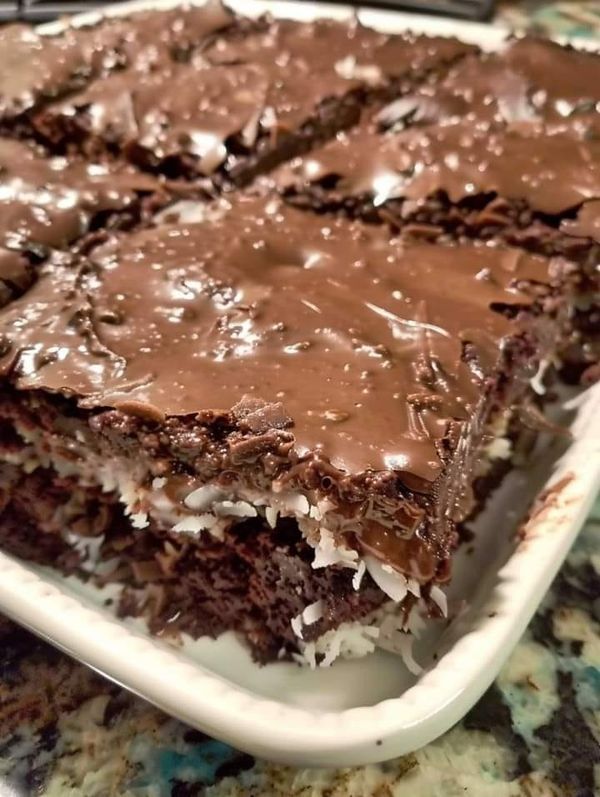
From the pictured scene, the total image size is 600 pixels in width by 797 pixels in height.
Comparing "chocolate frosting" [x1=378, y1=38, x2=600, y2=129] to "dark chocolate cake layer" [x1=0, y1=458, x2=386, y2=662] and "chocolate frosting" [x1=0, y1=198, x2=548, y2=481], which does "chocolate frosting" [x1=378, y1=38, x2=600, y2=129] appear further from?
"dark chocolate cake layer" [x1=0, y1=458, x2=386, y2=662]

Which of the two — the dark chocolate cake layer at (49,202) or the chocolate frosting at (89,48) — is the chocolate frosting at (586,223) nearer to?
the dark chocolate cake layer at (49,202)

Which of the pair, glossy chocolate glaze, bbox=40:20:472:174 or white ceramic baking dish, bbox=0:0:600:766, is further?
glossy chocolate glaze, bbox=40:20:472:174

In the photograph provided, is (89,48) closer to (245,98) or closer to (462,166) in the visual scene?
(245,98)

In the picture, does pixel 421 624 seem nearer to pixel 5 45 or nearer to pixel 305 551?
pixel 305 551

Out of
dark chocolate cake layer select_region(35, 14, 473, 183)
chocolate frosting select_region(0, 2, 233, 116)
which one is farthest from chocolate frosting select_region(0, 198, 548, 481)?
chocolate frosting select_region(0, 2, 233, 116)

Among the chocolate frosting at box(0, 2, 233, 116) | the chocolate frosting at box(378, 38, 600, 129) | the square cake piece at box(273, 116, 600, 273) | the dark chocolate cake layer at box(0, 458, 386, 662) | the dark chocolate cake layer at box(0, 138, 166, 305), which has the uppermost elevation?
the chocolate frosting at box(378, 38, 600, 129)

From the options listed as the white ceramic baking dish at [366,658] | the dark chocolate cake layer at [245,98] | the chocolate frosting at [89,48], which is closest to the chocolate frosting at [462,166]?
the dark chocolate cake layer at [245,98]

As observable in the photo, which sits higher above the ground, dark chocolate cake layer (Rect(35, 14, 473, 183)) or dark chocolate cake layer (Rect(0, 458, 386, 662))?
dark chocolate cake layer (Rect(35, 14, 473, 183))
